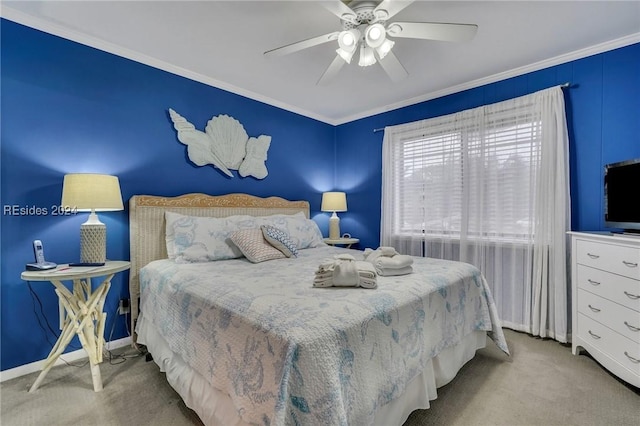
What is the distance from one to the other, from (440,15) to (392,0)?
75 centimetres

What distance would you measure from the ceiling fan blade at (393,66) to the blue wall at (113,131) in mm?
1503

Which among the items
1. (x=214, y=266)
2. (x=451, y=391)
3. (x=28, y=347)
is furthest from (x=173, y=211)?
(x=451, y=391)

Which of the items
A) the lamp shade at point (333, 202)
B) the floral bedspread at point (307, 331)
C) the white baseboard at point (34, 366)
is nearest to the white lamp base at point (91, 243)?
the floral bedspread at point (307, 331)

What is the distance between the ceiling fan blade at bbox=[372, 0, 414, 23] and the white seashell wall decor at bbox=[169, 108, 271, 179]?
2.02 m

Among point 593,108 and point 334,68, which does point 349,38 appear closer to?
point 334,68

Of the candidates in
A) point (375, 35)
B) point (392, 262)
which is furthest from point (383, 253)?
point (375, 35)

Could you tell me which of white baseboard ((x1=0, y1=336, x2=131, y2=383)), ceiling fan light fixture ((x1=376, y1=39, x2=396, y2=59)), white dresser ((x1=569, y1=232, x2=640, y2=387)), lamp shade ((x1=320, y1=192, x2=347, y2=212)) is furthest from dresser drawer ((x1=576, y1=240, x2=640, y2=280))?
white baseboard ((x1=0, y1=336, x2=131, y2=383))

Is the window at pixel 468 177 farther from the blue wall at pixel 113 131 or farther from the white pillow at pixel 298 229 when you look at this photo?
the white pillow at pixel 298 229

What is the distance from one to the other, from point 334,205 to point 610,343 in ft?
9.50

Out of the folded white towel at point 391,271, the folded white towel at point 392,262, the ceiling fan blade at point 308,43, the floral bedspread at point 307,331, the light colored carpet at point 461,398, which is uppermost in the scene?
the ceiling fan blade at point 308,43

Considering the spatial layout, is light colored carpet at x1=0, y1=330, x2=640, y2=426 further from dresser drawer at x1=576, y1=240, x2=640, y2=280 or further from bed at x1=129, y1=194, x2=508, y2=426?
dresser drawer at x1=576, y1=240, x2=640, y2=280

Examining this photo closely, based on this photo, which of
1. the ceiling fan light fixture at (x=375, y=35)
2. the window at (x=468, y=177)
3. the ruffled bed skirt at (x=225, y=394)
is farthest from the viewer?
the window at (x=468, y=177)

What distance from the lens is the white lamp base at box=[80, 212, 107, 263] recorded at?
2084mm

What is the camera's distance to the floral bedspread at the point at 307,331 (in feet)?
3.37
